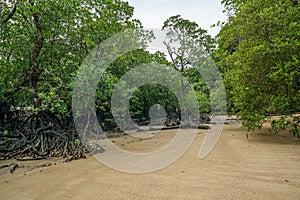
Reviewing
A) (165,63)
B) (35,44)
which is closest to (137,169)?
(35,44)

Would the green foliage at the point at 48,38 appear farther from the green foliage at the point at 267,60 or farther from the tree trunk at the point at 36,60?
the green foliage at the point at 267,60

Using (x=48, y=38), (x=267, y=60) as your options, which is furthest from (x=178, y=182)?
(x=48, y=38)

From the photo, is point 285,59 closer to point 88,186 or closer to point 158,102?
point 88,186

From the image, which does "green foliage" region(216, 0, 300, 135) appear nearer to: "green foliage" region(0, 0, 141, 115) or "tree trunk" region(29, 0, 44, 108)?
"green foliage" region(0, 0, 141, 115)

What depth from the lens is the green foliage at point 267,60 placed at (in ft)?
20.7

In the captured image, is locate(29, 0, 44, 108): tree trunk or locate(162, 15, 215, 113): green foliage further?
locate(162, 15, 215, 113): green foliage

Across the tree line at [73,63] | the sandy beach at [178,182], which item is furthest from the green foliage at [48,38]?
the sandy beach at [178,182]

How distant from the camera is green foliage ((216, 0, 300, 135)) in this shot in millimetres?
6316

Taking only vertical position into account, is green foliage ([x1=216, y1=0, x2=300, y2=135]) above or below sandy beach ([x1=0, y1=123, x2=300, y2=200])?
above

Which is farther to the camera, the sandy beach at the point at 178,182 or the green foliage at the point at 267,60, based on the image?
the green foliage at the point at 267,60

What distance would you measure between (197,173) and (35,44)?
7593 mm

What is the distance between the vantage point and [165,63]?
1961cm

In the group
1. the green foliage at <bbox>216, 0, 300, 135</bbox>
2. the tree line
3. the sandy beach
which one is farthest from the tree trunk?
the green foliage at <bbox>216, 0, 300, 135</bbox>

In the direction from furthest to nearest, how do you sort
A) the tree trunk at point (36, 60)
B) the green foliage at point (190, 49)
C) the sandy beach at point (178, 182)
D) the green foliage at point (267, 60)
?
the green foliage at point (190, 49), the tree trunk at point (36, 60), the green foliage at point (267, 60), the sandy beach at point (178, 182)
